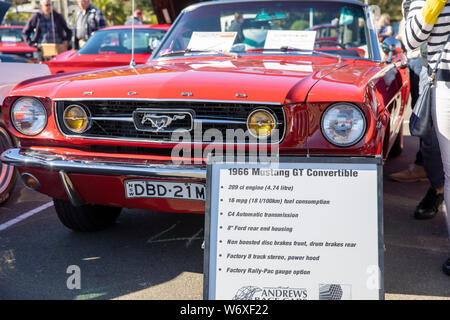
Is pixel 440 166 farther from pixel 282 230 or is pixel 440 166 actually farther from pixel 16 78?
pixel 16 78

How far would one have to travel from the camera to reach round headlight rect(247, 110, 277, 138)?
8.84 ft

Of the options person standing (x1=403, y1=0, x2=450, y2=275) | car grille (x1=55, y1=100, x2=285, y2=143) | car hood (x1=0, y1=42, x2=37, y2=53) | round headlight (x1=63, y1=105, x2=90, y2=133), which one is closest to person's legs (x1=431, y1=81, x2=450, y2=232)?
person standing (x1=403, y1=0, x2=450, y2=275)

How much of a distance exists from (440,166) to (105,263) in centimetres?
231

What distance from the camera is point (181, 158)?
279 cm

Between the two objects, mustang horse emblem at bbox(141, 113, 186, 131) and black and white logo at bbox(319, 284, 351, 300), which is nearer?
black and white logo at bbox(319, 284, 351, 300)

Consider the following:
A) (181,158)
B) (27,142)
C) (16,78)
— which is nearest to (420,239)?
(181,158)

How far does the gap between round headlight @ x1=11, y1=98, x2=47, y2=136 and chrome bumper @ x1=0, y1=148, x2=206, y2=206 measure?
5.0 inches

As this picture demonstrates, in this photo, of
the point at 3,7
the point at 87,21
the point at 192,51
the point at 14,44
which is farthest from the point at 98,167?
the point at 14,44

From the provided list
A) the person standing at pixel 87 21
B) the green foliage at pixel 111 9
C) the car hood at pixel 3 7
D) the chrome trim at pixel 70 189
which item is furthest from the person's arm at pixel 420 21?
the green foliage at pixel 111 9

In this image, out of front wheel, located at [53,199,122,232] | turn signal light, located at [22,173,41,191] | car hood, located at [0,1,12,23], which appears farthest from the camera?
car hood, located at [0,1,12,23]

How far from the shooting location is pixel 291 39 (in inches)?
151

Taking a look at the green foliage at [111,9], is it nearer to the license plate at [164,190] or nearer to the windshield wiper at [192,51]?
the windshield wiper at [192,51]

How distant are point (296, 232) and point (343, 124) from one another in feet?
2.19

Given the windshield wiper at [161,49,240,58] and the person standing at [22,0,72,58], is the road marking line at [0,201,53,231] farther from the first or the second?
the person standing at [22,0,72,58]
